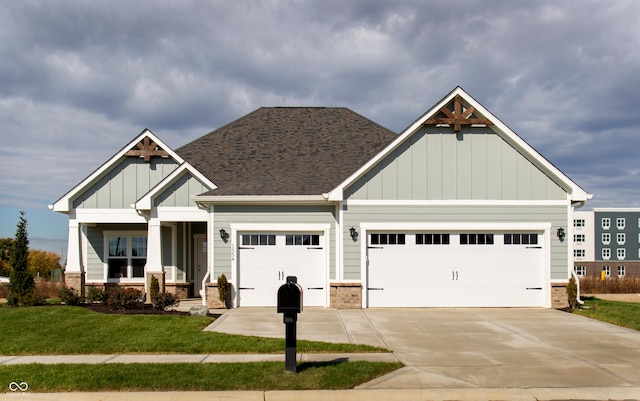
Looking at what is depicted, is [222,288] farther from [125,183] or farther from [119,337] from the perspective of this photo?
[125,183]

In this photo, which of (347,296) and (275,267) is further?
(275,267)

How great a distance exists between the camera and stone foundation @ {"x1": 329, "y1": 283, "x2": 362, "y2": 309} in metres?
16.2

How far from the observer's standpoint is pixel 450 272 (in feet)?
54.0

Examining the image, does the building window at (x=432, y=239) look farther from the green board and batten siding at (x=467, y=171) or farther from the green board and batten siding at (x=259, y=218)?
the green board and batten siding at (x=259, y=218)

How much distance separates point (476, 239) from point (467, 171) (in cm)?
214

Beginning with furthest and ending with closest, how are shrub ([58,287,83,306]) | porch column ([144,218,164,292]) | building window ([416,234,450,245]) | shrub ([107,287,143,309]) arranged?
porch column ([144,218,164,292]), building window ([416,234,450,245]), shrub ([58,287,83,306]), shrub ([107,287,143,309])

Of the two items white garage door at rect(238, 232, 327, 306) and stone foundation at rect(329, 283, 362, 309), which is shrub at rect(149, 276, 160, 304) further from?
stone foundation at rect(329, 283, 362, 309)

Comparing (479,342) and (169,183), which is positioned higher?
(169,183)

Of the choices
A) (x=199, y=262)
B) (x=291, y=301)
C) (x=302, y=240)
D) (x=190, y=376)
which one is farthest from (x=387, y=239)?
(x=190, y=376)

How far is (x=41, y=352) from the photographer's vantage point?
33.3 ft

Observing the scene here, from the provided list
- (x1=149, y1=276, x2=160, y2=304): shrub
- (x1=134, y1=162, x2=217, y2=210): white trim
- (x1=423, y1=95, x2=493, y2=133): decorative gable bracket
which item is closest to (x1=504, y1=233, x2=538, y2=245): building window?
(x1=423, y1=95, x2=493, y2=133): decorative gable bracket

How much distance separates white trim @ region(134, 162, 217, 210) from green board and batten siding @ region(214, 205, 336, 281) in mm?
1899

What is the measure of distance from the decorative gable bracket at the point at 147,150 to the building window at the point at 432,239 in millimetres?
9592

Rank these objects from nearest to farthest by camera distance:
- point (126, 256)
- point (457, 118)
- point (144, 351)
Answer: point (144, 351), point (457, 118), point (126, 256)
